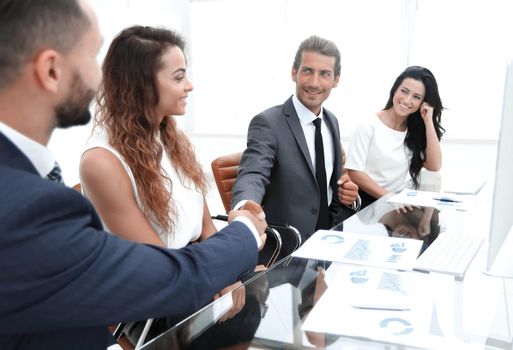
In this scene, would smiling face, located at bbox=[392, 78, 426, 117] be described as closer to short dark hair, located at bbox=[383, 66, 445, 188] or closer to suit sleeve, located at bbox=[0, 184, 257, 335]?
short dark hair, located at bbox=[383, 66, 445, 188]

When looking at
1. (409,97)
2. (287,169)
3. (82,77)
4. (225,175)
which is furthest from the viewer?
(409,97)

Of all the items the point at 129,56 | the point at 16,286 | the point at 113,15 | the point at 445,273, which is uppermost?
the point at 113,15

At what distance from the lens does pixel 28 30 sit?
778 millimetres

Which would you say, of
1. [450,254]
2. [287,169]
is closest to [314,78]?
[287,169]

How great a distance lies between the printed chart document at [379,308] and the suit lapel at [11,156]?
657 mm

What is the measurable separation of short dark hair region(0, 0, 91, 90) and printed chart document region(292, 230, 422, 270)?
3.21ft

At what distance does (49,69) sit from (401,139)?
242 centimetres

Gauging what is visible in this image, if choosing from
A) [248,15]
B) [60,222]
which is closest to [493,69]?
[248,15]

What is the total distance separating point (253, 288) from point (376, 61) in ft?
14.2

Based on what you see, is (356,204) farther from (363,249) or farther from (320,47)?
(363,249)

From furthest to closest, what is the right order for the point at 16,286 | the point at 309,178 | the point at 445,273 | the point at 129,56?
the point at 309,178, the point at 129,56, the point at 445,273, the point at 16,286

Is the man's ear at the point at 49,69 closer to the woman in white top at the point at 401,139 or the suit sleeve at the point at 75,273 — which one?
the suit sleeve at the point at 75,273

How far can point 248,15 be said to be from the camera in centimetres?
567

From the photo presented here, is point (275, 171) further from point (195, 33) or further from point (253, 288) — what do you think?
point (195, 33)
